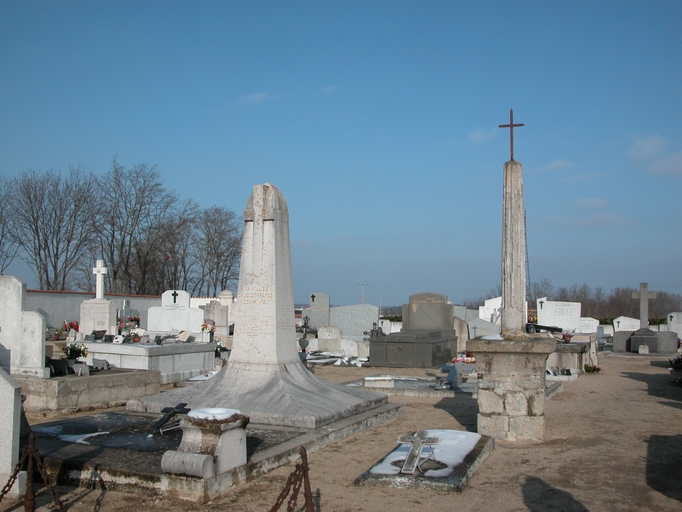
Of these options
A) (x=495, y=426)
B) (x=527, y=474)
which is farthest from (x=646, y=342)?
(x=527, y=474)

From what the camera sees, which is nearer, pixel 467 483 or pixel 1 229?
pixel 467 483

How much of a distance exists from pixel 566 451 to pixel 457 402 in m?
4.42

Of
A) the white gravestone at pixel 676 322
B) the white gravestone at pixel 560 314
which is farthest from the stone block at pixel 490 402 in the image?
the white gravestone at pixel 676 322

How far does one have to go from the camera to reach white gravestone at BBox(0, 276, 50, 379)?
9.63 meters

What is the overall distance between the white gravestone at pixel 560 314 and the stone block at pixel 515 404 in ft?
56.3

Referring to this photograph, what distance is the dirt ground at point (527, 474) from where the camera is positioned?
5074mm

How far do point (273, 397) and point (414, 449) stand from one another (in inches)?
105

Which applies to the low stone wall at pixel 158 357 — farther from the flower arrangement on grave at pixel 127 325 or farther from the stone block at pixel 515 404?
the stone block at pixel 515 404

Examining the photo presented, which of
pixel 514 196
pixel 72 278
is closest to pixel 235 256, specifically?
pixel 72 278

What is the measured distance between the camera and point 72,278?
40062mm

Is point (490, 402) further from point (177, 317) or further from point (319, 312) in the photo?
point (177, 317)

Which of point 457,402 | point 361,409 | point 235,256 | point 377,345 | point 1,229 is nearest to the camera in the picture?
point 361,409

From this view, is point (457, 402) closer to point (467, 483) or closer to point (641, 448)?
point (641, 448)

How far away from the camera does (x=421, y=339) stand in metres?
17.3
